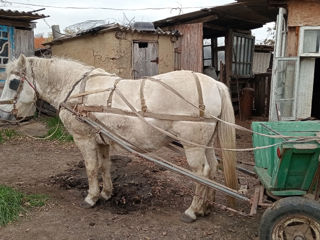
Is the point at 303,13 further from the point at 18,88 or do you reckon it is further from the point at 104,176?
the point at 18,88

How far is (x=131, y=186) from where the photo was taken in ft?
15.2

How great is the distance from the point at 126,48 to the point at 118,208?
5.75m

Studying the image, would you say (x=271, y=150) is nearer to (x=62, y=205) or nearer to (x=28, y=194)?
(x=62, y=205)

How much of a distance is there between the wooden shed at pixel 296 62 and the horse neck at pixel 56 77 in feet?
12.6

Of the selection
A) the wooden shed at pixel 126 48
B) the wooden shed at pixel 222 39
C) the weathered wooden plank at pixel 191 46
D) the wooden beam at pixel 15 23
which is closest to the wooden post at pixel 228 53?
the wooden shed at pixel 222 39

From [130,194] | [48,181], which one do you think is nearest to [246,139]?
[130,194]

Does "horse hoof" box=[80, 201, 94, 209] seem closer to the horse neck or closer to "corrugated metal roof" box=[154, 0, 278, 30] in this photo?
Answer: the horse neck

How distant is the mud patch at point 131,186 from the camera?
13.6ft

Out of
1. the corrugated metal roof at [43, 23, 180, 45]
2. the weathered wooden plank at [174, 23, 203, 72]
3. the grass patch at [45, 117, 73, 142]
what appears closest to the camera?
the grass patch at [45, 117, 73, 142]

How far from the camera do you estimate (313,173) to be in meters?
2.57

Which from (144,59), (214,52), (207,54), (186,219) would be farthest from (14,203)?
(207,54)

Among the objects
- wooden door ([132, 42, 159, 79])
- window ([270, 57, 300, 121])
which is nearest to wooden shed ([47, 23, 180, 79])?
wooden door ([132, 42, 159, 79])

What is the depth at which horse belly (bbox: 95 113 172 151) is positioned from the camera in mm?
3533

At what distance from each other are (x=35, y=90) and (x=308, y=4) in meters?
5.03
